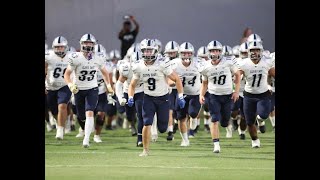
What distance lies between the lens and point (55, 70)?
35.2 ft

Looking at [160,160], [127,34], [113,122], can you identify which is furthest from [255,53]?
[113,122]

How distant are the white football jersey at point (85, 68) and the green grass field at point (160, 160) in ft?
2.21

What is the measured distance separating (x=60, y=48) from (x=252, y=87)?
2402mm

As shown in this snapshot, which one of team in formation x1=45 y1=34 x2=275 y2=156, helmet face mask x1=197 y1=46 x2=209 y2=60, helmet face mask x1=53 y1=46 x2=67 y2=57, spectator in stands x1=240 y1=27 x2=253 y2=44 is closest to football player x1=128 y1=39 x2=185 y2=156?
team in formation x1=45 y1=34 x2=275 y2=156

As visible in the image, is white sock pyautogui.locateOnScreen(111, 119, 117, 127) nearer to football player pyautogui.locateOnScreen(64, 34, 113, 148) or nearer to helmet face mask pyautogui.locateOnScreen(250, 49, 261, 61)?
football player pyautogui.locateOnScreen(64, 34, 113, 148)

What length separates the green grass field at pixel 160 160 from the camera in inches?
299

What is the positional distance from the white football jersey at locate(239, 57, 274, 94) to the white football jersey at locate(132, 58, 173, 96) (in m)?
1.10

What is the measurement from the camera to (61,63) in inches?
422

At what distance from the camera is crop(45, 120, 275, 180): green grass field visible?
761cm

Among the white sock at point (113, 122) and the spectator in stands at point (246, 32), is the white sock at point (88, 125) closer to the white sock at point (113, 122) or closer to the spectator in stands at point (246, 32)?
the spectator in stands at point (246, 32)

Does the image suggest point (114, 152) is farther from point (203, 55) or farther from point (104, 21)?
point (203, 55)

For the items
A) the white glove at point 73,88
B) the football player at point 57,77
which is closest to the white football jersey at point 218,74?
the white glove at point 73,88
